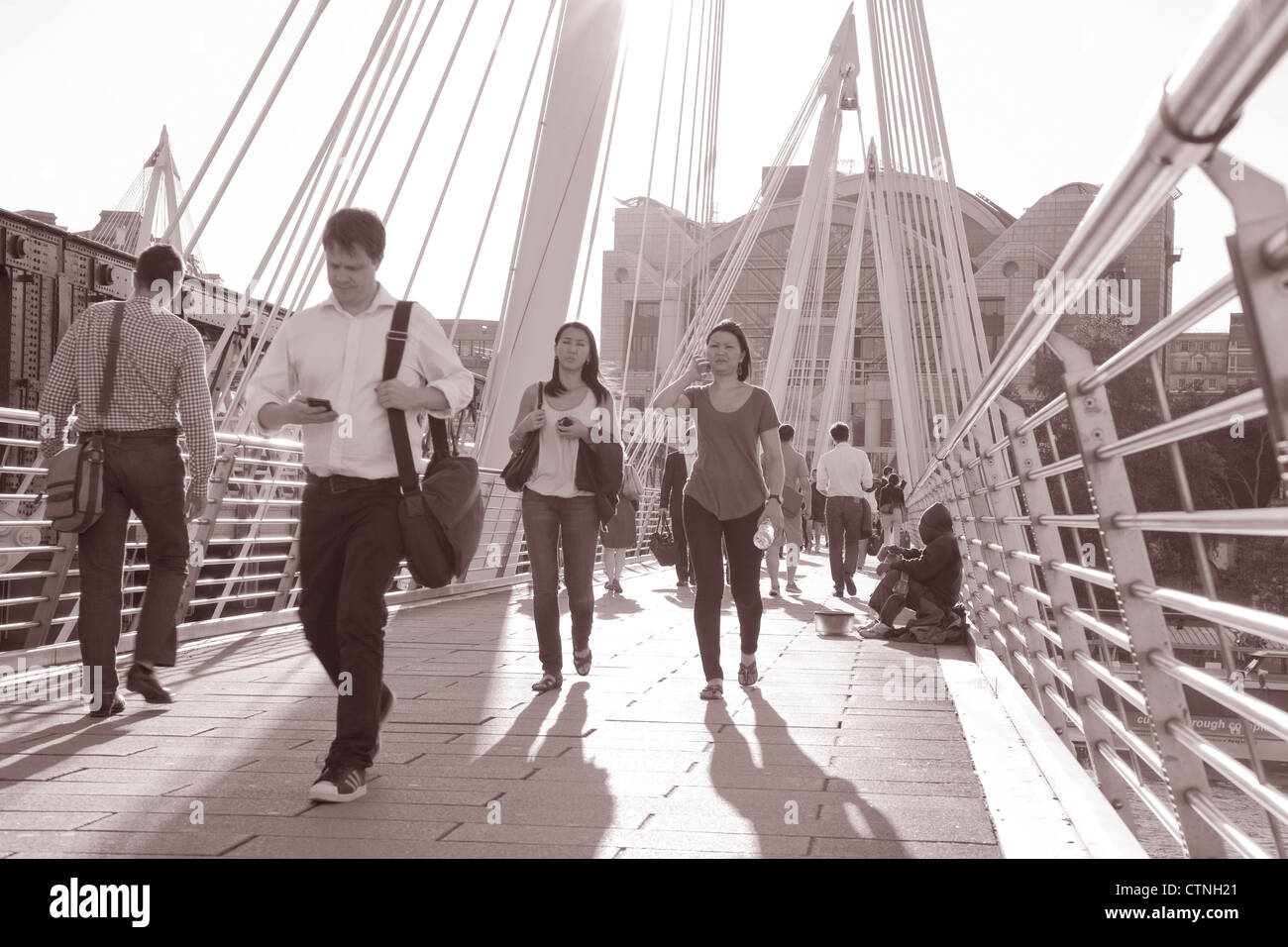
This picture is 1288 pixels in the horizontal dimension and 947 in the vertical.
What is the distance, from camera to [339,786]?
3695mm

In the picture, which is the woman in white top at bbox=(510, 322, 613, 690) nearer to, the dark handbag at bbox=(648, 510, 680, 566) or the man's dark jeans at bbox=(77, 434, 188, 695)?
the man's dark jeans at bbox=(77, 434, 188, 695)

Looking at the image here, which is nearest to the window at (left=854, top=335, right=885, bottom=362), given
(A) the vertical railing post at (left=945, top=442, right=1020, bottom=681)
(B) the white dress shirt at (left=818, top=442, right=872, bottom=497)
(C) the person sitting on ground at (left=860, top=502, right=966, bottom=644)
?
(B) the white dress shirt at (left=818, top=442, right=872, bottom=497)

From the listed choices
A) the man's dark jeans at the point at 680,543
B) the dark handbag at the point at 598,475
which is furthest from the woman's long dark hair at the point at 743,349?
the man's dark jeans at the point at 680,543

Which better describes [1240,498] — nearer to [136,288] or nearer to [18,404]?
[18,404]

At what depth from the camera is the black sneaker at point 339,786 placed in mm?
3672

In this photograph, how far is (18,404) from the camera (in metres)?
15.8

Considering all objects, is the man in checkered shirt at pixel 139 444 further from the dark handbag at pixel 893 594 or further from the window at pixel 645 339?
the window at pixel 645 339

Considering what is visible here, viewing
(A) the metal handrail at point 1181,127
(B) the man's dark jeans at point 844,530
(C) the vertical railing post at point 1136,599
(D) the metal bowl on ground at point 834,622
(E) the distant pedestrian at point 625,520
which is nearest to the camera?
(A) the metal handrail at point 1181,127

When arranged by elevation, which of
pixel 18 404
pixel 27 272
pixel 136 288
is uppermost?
pixel 27 272

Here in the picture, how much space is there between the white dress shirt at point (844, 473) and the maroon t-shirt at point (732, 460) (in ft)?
22.8

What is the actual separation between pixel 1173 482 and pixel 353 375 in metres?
2.17
